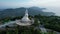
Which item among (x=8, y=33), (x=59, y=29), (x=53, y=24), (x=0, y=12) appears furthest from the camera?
(x=0, y=12)

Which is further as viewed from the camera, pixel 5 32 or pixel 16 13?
pixel 16 13

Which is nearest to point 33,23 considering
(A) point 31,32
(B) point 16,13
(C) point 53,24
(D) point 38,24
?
(D) point 38,24

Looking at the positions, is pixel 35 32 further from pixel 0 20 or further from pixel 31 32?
pixel 0 20

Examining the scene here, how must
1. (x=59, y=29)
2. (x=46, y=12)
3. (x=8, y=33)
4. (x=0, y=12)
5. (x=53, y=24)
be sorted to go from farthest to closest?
(x=46, y=12), (x=0, y=12), (x=53, y=24), (x=59, y=29), (x=8, y=33)

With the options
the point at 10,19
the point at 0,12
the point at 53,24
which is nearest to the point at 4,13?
the point at 0,12

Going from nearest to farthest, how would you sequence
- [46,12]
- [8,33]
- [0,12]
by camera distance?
[8,33], [0,12], [46,12]

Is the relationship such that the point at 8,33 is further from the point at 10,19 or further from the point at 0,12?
the point at 0,12

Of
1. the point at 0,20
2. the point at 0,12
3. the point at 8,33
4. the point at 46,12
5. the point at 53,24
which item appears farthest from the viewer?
the point at 46,12

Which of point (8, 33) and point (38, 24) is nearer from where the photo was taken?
point (8, 33)
